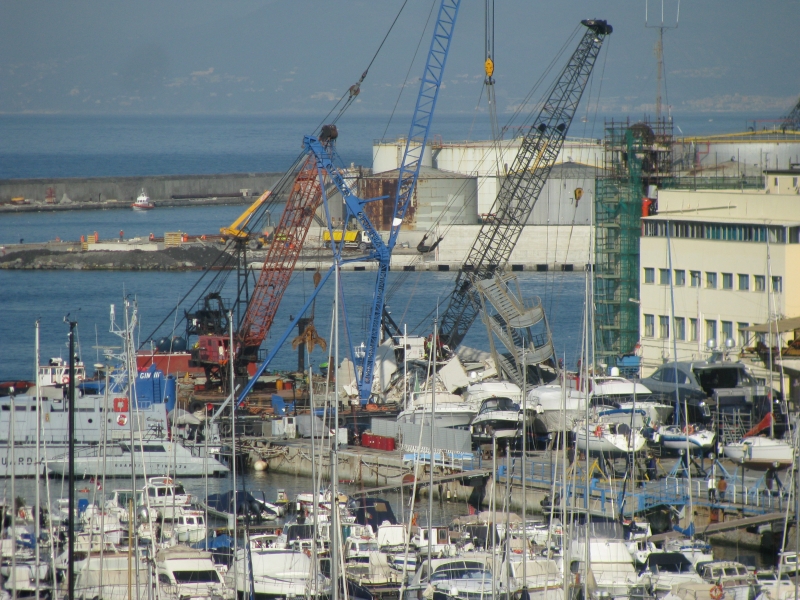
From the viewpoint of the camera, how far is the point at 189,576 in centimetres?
1669

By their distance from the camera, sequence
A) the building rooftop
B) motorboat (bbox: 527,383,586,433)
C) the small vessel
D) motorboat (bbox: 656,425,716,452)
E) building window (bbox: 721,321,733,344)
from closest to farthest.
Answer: motorboat (bbox: 656,425,716,452), motorboat (bbox: 527,383,586,433), building window (bbox: 721,321,733,344), the building rooftop, the small vessel

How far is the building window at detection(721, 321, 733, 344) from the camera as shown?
2909cm

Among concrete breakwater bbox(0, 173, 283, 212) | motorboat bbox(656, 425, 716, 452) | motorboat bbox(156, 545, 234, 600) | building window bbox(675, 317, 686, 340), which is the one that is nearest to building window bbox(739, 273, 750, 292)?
building window bbox(675, 317, 686, 340)

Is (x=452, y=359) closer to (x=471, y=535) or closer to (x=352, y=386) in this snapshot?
(x=352, y=386)

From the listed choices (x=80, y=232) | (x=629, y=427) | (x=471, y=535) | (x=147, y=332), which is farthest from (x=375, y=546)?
(x=80, y=232)

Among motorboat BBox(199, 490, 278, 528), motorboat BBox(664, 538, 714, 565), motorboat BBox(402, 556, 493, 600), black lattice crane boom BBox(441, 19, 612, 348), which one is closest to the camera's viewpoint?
motorboat BBox(402, 556, 493, 600)

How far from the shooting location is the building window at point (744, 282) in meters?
28.9

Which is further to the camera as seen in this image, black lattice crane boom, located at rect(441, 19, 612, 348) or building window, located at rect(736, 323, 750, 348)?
black lattice crane boom, located at rect(441, 19, 612, 348)

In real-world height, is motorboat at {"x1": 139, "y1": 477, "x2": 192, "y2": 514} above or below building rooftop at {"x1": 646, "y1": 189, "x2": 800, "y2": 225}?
below

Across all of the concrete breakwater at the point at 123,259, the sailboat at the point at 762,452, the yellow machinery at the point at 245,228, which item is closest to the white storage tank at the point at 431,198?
the yellow machinery at the point at 245,228

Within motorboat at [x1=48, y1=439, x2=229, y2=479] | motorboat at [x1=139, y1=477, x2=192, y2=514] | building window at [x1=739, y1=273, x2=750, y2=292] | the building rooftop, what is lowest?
motorboat at [x1=139, y1=477, x2=192, y2=514]

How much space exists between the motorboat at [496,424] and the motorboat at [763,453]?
516 centimetres

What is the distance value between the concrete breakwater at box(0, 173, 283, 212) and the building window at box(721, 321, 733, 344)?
8517cm

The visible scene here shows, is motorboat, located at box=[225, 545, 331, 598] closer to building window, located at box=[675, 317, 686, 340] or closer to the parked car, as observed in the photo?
the parked car
